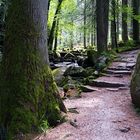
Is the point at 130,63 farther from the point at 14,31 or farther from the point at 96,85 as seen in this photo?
the point at 14,31

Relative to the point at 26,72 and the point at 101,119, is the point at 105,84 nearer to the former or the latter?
the point at 101,119

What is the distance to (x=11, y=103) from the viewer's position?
618cm

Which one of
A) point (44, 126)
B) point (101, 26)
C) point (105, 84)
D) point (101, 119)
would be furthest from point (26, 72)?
point (101, 26)

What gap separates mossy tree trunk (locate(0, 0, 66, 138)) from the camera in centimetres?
616

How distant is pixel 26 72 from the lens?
21.0 ft

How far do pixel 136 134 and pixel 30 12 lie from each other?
3.43 meters

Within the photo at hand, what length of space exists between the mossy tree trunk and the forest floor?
49cm

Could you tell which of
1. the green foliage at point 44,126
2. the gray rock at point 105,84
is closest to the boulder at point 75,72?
the gray rock at point 105,84

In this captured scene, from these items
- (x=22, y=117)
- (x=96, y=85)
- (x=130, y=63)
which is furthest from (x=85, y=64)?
(x=22, y=117)

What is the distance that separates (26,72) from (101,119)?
2.07 metres

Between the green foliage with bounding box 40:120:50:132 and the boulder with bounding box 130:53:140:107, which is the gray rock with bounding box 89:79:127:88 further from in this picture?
the green foliage with bounding box 40:120:50:132

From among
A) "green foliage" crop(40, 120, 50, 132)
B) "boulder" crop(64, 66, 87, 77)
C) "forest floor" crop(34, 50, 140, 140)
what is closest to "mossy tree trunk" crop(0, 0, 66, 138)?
"green foliage" crop(40, 120, 50, 132)

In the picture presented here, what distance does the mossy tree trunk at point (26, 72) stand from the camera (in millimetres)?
6164

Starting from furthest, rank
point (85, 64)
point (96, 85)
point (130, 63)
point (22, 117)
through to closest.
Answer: point (85, 64), point (130, 63), point (96, 85), point (22, 117)
